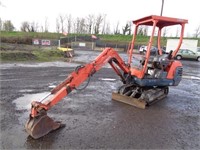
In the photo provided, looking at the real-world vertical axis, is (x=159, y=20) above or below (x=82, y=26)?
below

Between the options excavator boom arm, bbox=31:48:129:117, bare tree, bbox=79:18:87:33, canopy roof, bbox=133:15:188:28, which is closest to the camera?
excavator boom arm, bbox=31:48:129:117

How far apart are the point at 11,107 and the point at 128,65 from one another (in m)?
3.66

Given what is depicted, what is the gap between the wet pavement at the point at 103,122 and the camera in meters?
4.29

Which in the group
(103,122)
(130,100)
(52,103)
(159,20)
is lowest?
(103,122)

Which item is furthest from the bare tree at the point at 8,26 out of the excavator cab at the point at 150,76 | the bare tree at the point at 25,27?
the excavator cab at the point at 150,76

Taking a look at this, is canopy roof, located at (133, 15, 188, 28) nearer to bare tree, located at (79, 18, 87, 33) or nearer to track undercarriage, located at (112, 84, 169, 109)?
track undercarriage, located at (112, 84, 169, 109)

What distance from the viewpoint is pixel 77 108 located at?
20.6 ft

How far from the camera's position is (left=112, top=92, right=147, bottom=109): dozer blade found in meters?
6.52

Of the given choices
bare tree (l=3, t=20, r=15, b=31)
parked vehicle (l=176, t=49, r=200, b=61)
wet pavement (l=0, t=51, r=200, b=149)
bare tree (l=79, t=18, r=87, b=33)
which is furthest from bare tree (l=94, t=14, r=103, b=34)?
wet pavement (l=0, t=51, r=200, b=149)

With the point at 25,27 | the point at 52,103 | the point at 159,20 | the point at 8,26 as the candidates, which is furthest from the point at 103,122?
the point at 8,26

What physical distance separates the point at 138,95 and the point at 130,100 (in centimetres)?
55

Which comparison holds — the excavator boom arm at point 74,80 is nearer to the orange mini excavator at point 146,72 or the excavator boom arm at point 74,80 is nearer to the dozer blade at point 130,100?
the orange mini excavator at point 146,72

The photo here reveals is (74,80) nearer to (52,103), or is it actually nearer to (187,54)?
(52,103)

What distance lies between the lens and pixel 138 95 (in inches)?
284
